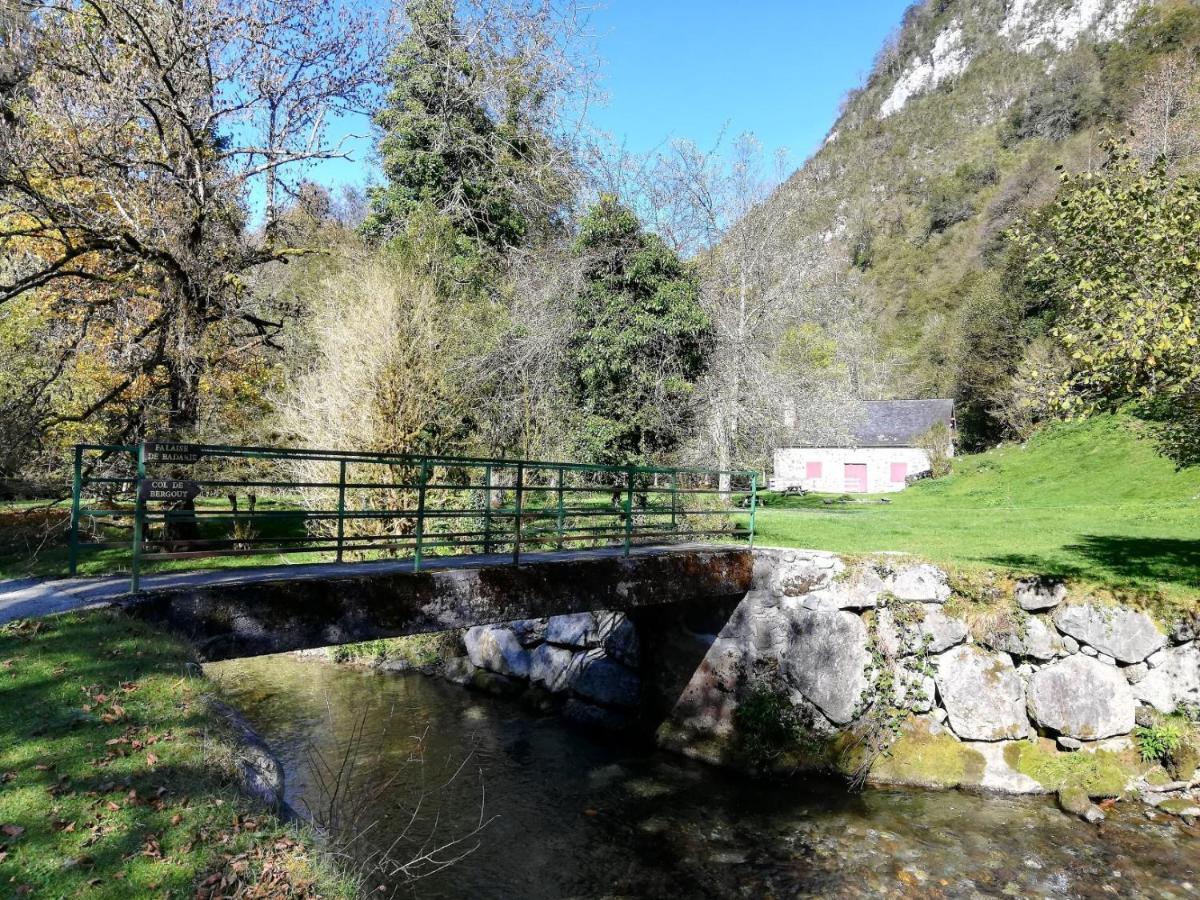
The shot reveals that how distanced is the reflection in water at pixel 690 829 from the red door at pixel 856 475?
1288 inches

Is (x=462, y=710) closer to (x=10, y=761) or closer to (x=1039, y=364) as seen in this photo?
(x=10, y=761)

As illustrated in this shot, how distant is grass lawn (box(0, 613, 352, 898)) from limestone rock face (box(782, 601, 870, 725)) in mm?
7142

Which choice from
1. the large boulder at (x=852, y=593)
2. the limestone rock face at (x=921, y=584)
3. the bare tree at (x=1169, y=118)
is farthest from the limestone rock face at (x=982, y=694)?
the bare tree at (x=1169, y=118)

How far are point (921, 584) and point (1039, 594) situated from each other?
1374 millimetres

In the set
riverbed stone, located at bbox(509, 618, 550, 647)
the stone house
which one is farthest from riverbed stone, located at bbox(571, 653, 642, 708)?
the stone house

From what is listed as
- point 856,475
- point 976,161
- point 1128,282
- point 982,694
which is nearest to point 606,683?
point 982,694

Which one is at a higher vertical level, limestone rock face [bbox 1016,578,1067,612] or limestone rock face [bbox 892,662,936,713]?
limestone rock face [bbox 1016,578,1067,612]

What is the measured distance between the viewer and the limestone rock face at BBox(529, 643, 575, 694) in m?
12.2

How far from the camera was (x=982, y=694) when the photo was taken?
923cm

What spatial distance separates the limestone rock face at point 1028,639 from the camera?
9242 millimetres

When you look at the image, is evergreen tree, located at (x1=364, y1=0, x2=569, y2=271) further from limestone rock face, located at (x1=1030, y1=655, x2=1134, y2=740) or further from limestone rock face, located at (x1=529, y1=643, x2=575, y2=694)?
limestone rock face, located at (x1=1030, y1=655, x2=1134, y2=740)

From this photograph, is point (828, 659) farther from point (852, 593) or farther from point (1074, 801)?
point (1074, 801)

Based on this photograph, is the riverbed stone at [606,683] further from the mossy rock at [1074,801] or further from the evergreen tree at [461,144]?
→ the evergreen tree at [461,144]

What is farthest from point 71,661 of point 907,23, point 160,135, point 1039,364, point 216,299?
point 907,23
